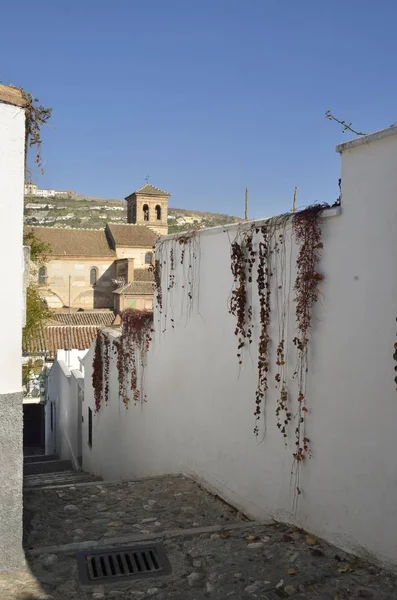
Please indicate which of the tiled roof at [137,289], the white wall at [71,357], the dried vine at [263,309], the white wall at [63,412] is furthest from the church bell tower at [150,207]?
the dried vine at [263,309]

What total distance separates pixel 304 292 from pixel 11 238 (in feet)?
8.39

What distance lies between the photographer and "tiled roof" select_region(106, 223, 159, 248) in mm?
54531

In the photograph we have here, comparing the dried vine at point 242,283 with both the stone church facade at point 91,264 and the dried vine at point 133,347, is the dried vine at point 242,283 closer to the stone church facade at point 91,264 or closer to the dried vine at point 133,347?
the dried vine at point 133,347

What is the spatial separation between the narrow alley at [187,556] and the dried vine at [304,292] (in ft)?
2.62

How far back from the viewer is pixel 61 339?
90.3 ft

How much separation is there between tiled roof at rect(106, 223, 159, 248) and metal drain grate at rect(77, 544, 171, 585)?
50062 mm

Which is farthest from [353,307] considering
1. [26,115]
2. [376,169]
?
[26,115]

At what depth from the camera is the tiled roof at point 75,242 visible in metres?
53.5

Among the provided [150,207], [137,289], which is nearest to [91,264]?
[137,289]

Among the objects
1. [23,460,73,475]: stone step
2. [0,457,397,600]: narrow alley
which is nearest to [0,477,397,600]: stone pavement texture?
[0,457,397,600]: narrow alley

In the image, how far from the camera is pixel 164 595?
4.05 meters

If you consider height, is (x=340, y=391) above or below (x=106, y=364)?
above

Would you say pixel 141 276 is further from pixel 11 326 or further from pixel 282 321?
pixel 11 326

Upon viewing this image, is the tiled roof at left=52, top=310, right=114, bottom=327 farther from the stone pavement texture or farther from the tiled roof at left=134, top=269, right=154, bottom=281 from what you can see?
the stone pavement texture
